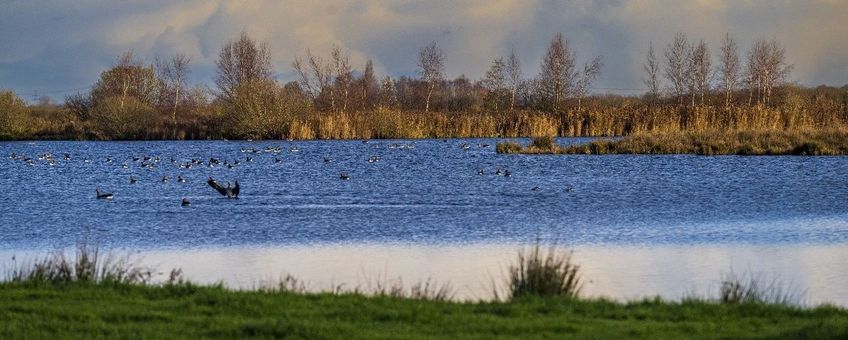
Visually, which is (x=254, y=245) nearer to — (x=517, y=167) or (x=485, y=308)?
(x=485, y=308)

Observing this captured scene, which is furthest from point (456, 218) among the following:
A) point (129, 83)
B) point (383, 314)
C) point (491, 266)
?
point (129, 83)

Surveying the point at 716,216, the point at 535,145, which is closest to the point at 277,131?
the point at 535,145

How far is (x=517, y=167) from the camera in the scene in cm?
4516

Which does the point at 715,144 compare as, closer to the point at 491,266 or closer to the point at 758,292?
the point at 491,266

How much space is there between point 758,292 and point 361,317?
5.10 metres

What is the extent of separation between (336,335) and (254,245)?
34.6 feet

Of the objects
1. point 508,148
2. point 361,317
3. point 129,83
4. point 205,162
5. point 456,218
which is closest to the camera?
point 361,317

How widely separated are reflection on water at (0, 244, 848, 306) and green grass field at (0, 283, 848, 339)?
6.77 feet

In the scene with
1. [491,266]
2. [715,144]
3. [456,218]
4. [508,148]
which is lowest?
[491,266]

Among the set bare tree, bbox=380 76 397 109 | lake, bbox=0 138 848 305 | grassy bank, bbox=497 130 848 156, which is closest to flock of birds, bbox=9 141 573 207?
lake, bbox=0 138 848 305

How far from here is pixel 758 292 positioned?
12.7m

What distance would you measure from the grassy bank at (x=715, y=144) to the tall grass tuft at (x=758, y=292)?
3929 centimetres

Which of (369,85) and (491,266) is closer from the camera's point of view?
(491,266)

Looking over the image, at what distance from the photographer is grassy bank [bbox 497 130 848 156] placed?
5194 centimetres
